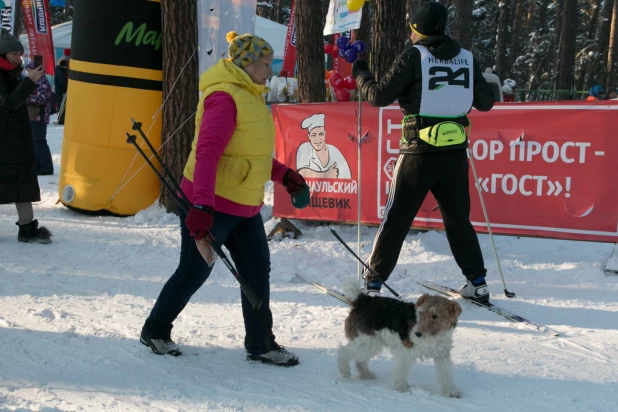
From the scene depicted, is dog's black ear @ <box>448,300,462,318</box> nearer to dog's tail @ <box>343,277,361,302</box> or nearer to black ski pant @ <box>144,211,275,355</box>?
dog's tail @ <box>343,277,361,302</box>

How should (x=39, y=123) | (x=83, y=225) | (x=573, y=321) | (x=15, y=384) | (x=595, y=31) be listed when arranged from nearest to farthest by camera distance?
1. (x=15, y=384)
2. (x=573, y=321)
3. (x=83, y=225)
4. (x=39, y=123)
5. (x=595, y=31)

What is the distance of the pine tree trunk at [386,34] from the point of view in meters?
7.60

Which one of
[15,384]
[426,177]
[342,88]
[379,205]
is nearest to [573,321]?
[426,177]

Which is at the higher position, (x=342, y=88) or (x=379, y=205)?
(x=342, y=88)

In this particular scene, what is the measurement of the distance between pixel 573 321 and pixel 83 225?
17.9 ft

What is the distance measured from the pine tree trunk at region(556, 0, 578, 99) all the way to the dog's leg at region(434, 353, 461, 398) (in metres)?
19.9

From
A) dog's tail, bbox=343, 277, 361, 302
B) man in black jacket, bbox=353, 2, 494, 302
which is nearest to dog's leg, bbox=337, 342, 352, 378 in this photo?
dog's tail, bbox=343, 277, 361, 302

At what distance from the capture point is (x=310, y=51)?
396 inches

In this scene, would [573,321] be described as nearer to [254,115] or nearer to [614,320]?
[614,320]

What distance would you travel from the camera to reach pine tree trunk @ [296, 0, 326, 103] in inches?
386

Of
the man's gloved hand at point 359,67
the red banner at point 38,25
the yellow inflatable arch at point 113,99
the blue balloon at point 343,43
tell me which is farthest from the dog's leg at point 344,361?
the red banner at point 38,25

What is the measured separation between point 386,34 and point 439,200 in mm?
3266

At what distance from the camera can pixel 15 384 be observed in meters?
3.66

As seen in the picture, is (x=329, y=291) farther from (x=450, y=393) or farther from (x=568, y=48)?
(x=568, y=48)
